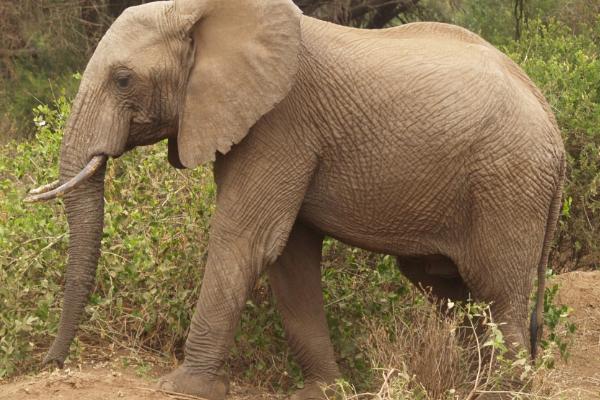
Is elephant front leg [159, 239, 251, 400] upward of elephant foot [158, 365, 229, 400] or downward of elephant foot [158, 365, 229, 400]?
upward

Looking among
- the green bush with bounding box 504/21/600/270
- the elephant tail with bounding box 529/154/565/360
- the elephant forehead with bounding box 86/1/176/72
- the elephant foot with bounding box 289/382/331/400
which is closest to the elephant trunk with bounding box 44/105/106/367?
the elephant forehead with bounding box 86/1/176/72

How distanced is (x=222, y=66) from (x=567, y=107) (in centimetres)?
345

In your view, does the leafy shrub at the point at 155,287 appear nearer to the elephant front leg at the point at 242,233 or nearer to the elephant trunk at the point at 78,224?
the elephant trunk at the point at 78,224

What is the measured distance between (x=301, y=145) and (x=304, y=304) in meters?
0.85

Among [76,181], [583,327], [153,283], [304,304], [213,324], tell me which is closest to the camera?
[76,181]

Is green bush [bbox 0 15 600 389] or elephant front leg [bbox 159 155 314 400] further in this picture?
green bush [bbox 0 15 600 389]

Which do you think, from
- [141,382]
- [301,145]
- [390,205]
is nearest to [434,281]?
[390,205]

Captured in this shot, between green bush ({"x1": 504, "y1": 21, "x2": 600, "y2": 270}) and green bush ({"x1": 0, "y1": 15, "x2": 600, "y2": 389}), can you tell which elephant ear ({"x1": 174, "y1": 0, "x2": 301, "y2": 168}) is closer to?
green bush ({"x1": 0, "y1": 15, "x2": 600, "y2": 389})

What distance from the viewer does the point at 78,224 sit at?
5.19 m

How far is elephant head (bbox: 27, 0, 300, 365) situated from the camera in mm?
5086

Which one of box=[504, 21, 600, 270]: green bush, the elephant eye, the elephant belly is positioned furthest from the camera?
box=[504, 21, 600, 270]: green bush

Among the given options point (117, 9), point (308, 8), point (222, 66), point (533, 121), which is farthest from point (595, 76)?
point (117, 9)

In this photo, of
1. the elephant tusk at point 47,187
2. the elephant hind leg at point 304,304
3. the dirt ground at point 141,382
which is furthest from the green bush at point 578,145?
the elephant tusk at point 47,187

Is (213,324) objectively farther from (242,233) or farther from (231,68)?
(231,68)
